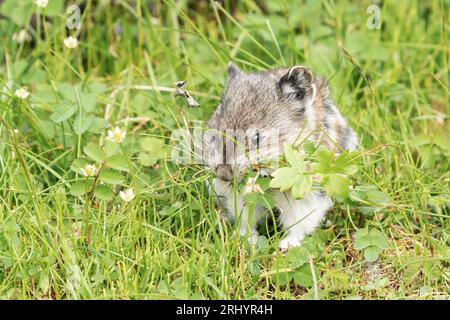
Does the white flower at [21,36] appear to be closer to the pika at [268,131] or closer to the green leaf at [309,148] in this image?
the pika at [268,131]

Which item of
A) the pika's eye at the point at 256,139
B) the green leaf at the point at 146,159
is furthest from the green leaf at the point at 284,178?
the green leaf at the point at 146,159

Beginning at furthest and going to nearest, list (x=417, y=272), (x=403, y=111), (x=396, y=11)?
(x=396, y=11) < (x=403, y=111) < (x=417, y=272)

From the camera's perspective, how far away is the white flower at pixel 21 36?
294 inches

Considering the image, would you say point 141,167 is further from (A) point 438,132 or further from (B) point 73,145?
(A) point 438,132

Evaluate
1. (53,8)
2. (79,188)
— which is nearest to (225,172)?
(79,188)

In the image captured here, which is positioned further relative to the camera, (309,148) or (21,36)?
(21,36)

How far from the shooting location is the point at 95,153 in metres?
5.61

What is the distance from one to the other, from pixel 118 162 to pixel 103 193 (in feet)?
0.76

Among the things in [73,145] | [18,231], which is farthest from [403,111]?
[18,231]

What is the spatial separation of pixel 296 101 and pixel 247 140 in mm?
538

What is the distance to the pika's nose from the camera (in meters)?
5.20

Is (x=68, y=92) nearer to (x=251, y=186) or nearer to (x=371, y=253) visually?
(x=251, y=186)
